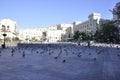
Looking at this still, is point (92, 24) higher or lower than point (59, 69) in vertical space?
higher

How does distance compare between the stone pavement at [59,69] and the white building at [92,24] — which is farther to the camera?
the white building at [92,24]

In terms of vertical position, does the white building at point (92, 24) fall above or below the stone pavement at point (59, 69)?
above

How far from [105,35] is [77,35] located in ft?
131

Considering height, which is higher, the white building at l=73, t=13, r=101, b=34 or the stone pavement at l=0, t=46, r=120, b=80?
the white building at l=73, t=13, r=101, b=34

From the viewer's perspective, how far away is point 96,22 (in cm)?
14550

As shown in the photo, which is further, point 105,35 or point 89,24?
point 89,24

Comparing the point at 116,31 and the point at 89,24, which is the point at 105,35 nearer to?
the point at 116,31

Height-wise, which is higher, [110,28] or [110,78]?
[110,28]

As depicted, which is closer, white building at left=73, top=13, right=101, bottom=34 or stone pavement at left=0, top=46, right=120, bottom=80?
stone pavement at left=0, top=46, right=120, bottom=80

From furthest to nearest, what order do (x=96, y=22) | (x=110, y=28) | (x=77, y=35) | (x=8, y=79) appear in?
(x=96, y=22) → (x=77, y=35) → (x=110, y=28) → (x=8, y=79)

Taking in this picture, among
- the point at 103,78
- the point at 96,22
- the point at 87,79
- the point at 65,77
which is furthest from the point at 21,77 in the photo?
the point at 96,22

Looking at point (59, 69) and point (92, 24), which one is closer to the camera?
point (59, 69)

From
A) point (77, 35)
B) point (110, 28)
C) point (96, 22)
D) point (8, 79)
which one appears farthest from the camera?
point (96, 22)

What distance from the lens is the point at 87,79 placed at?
10.3m
